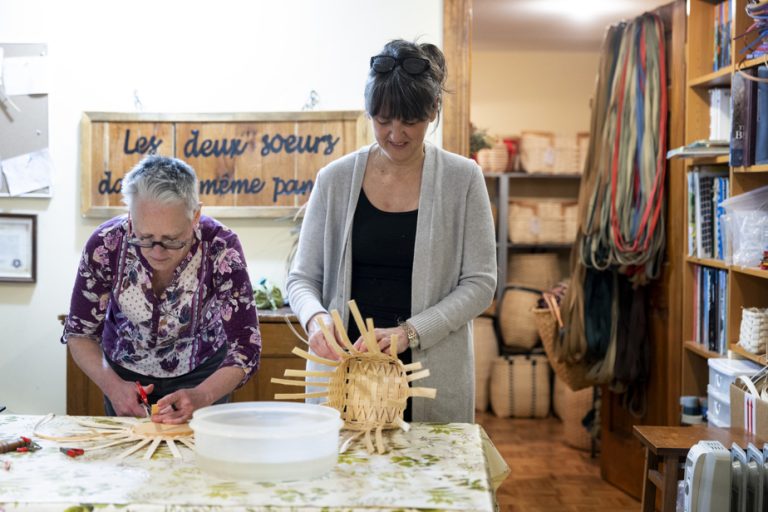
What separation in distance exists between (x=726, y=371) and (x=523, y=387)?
112 inches

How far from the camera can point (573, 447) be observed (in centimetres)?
480

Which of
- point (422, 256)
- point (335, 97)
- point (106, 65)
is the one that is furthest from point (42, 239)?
point (422, 256)

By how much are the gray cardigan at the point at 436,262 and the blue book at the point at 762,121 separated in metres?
1.14

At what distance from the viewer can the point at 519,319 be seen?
18.6 ft

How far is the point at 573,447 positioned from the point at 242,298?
3.30 metres

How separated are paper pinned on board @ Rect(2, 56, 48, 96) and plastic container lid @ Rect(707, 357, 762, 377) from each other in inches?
106

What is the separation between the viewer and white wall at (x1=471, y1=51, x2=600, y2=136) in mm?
6770

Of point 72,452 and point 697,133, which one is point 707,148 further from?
point 72,452

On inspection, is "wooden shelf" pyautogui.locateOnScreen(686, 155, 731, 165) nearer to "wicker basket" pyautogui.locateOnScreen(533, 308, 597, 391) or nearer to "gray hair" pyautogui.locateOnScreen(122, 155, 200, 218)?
"wicker basket" pyautogui.locateOnScreen(533, 308, 597, 391)

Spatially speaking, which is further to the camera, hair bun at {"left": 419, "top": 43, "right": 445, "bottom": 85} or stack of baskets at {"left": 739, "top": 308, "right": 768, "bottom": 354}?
stack of baskets at {"left": 739, "top": 308, "right": 768, "bottom": 354}

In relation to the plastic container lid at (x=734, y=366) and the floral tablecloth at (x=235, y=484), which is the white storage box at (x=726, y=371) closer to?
the plastic container lid at (x=734, y=366)

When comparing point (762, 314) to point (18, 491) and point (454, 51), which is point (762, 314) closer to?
point (454, 51)

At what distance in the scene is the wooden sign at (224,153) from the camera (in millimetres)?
3473

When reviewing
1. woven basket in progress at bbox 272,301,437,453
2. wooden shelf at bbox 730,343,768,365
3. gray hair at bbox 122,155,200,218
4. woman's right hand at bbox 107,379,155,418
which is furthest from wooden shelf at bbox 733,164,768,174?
woman's right hand at bbox 107,379,155,418
